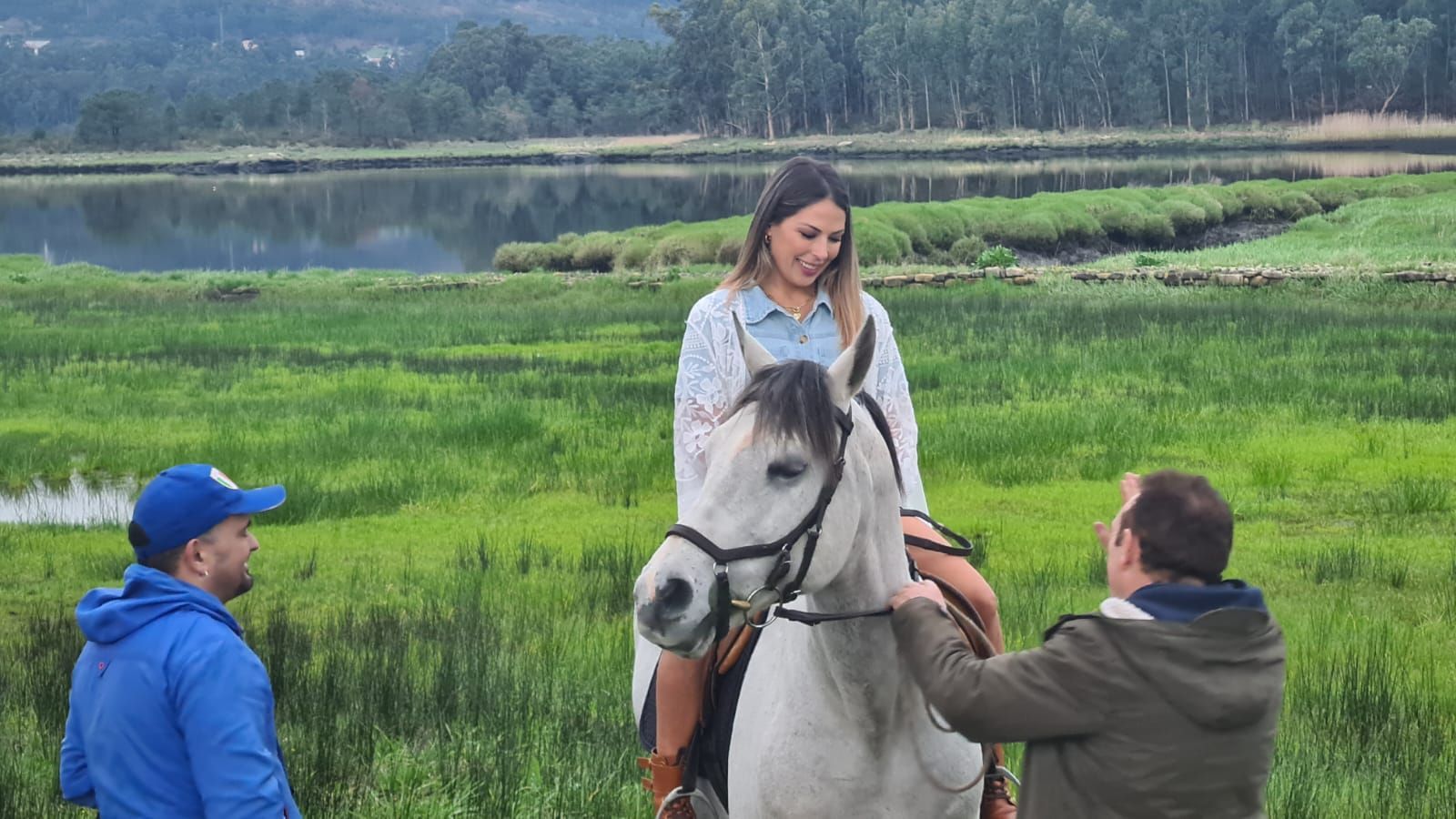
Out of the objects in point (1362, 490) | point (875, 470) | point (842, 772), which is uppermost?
point (875, 470)

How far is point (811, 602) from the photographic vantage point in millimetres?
3885

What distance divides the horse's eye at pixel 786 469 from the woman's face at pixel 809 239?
138 cm

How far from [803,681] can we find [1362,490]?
10.7m

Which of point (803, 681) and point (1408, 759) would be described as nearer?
point (803, 681)

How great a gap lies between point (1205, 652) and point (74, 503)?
13848 millimetres

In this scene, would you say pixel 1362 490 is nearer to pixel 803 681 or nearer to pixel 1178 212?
pixel 803 681

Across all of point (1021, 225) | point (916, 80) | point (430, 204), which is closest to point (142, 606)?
point (1021, 225)

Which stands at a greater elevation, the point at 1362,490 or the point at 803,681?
the point at 803,681

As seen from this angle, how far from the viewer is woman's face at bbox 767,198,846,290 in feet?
15.5

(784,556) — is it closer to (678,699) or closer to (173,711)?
(678,699)

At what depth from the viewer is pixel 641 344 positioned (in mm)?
24812

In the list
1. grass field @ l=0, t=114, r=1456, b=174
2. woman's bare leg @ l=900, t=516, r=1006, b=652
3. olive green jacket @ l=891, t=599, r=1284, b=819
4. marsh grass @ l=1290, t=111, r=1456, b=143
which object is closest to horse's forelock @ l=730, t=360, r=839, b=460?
olive green jacket @ l=891, t=599, r=1284, b=819

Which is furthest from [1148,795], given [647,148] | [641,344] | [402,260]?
[647,148]

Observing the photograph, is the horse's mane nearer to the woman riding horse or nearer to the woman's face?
the woman riding horse
